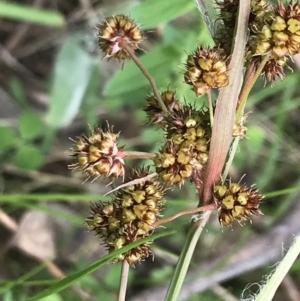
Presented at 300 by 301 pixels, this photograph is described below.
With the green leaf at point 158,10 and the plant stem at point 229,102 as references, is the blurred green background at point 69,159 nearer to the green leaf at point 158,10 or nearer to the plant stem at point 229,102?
the green leaf at point 158,10

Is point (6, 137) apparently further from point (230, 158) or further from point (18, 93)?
point (230, 158)

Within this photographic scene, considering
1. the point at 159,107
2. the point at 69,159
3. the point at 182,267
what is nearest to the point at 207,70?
the point at 159,107

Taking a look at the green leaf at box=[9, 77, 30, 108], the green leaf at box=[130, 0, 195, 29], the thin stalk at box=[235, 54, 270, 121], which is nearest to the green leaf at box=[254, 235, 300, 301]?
the thin stalk at box=[235, 54, 270, 121]

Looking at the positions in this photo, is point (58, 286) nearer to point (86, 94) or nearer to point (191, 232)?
point (191, 232)

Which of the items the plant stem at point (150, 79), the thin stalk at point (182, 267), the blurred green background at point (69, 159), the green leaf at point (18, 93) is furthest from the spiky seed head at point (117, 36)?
the green leaf at point (18, 93)

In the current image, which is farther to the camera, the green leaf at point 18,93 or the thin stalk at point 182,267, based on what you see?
the green leaf at point 18,93

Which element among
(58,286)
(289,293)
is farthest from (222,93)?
(289,293)
